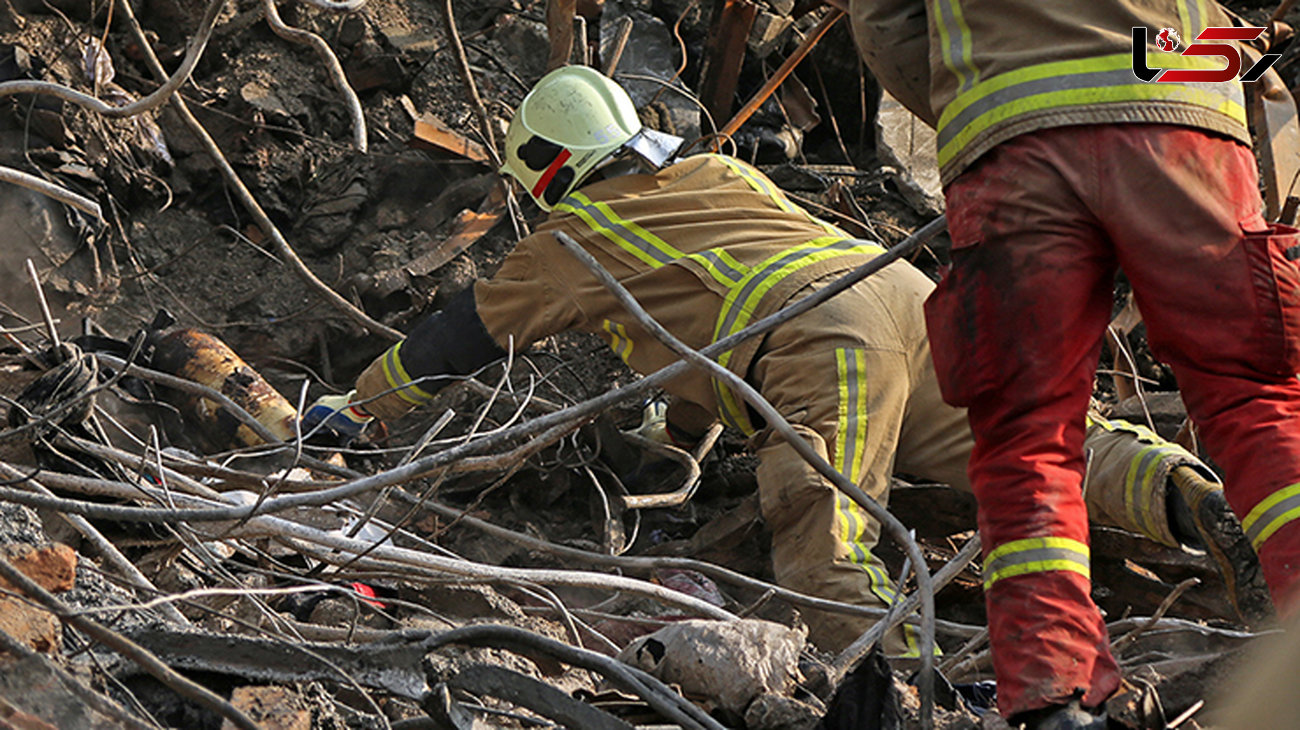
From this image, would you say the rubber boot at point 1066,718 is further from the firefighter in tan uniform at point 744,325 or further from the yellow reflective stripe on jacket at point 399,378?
the yellow reflective stripe on jacket at point 399,378

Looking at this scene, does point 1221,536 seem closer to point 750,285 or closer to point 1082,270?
point 1082,270

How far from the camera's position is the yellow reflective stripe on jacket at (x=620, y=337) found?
145 inches

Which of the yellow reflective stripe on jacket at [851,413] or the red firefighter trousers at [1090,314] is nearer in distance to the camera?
the red firefighter trousers at [1090,314]

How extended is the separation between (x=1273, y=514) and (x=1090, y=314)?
478mm

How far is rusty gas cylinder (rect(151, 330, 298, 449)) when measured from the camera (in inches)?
148

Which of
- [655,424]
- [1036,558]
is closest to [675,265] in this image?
[655,424]

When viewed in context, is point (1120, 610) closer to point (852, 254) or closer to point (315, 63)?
point (852, 254)

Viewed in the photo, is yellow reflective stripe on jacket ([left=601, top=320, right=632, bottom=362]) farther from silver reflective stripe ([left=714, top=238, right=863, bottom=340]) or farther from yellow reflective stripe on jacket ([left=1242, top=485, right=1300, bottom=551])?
yellow reflective stripe on jacket ([left=1242, top=485, right=1300, bottom=551])

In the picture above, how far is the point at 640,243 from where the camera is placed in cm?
360

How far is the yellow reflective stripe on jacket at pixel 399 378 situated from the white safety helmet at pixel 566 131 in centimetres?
74

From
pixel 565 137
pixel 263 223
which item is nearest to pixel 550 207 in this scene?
pixel 565 137

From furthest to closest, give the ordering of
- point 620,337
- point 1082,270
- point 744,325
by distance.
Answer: point 620,337
point 744,325
point 1082,270

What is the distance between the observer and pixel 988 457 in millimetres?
2139

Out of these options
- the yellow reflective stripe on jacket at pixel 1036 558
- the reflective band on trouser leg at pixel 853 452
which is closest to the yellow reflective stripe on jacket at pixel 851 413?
the reflective band on trouser leg at pixel 853 452
